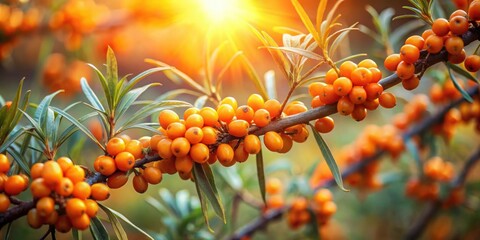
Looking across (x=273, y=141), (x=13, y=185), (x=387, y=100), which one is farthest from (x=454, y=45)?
(x=13, y=185)

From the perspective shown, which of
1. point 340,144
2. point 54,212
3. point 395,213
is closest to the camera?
point 54,212

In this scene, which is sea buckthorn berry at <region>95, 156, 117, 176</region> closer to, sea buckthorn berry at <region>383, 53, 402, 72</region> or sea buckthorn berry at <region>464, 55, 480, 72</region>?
sea buckthorn berry at <region>383, 53, 402, 72</region>

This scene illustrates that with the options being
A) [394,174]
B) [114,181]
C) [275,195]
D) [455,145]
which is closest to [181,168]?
[114,181]

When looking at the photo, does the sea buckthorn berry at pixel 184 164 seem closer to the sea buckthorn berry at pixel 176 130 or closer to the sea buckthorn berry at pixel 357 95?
the sea buckthorn berry at pixel 176 130

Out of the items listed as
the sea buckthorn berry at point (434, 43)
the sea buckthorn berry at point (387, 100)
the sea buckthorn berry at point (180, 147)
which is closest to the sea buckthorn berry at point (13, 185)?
the sea buckthorn berry at point (180, 147)

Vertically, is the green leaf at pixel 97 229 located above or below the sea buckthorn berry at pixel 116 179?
below

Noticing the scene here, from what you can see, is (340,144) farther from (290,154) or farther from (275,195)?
(275,195)

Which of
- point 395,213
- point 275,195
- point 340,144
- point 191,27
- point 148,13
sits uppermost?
point 148,13
